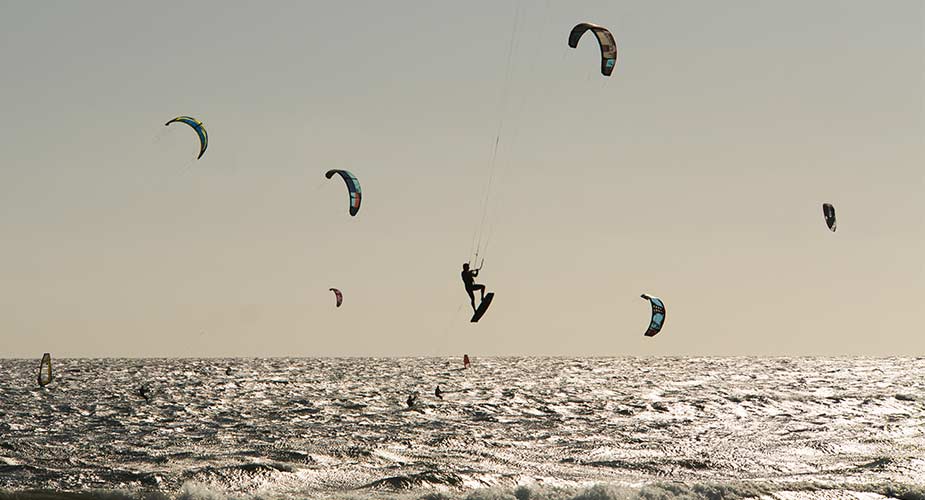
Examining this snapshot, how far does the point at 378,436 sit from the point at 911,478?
33.9 ft

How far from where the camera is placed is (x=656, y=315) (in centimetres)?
2609

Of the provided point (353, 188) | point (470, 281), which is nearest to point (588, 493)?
point (470, 281)

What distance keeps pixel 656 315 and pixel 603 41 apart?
8738 mm

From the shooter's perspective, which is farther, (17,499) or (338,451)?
(338,451)

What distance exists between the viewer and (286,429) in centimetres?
2344

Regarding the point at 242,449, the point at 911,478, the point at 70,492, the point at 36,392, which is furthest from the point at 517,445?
the point at 36,392

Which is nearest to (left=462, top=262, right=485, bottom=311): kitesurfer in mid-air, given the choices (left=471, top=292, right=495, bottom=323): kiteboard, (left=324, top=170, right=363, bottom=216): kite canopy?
(left=471, top=292, right=495, bottom=323): kiteboard

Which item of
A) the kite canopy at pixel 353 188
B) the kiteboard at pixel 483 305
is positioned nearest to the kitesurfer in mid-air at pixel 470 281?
the kiteboard at pixel 483 305

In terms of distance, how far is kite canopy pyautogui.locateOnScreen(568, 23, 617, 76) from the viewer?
19.1m

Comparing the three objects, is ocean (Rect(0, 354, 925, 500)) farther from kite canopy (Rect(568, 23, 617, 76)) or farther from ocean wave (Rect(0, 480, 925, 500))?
kite canopy (Rect(568, 23, 617, 76))

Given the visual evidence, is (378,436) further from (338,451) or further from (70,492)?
Answer: (70,492)

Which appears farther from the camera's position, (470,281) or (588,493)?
(470,281)

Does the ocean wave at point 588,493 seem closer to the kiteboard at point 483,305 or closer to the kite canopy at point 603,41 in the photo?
the kiteboard at point 483,305

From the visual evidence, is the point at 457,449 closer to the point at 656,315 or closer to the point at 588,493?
the point at 588,493
